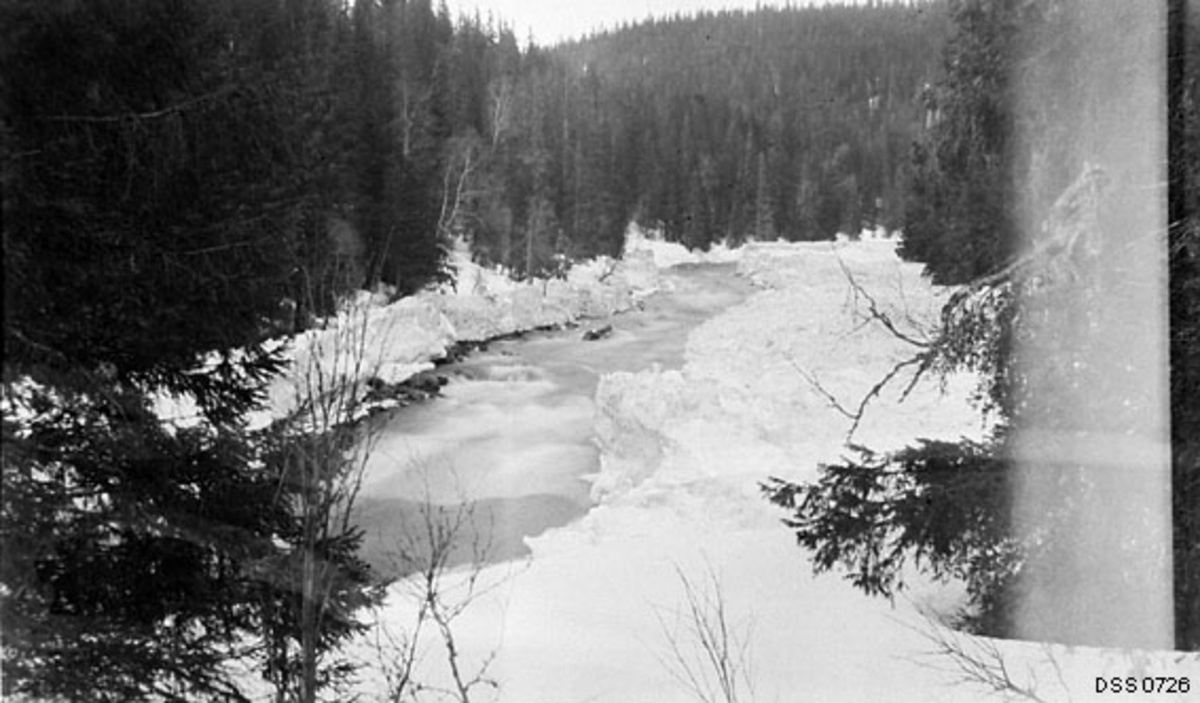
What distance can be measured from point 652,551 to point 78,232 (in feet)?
13.2

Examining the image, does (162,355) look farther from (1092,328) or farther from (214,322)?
(1092,328)

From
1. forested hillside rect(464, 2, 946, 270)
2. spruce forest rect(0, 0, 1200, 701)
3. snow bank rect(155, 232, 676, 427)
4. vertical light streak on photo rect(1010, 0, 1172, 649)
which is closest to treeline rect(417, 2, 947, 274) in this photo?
forested hillside rect(464, 2, 946, 270)

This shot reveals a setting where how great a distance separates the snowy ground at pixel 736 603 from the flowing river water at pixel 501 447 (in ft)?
1.93

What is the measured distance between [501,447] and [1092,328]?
366 inches

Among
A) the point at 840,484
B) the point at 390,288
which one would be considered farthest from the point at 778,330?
the point at 840,484

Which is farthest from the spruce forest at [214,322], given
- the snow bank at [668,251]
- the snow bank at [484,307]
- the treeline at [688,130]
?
the snow bank at [668,251]

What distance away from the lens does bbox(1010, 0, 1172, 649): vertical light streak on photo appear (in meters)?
3.86

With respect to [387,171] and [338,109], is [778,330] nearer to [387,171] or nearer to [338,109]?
[387,171]

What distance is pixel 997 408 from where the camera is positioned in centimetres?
486

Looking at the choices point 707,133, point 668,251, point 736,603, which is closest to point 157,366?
point 736,603

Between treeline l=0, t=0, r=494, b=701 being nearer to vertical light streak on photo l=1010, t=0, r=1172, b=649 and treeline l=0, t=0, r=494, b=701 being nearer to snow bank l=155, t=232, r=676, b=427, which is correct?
vertical light streak on photo l=1010, t=0, r=1172, b=649

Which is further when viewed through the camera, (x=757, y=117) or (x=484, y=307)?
(x=757, y=117)

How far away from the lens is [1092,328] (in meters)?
4.00

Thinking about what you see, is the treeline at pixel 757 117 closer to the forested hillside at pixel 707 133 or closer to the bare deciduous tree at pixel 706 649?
the forested hillside at pixel 707 133
